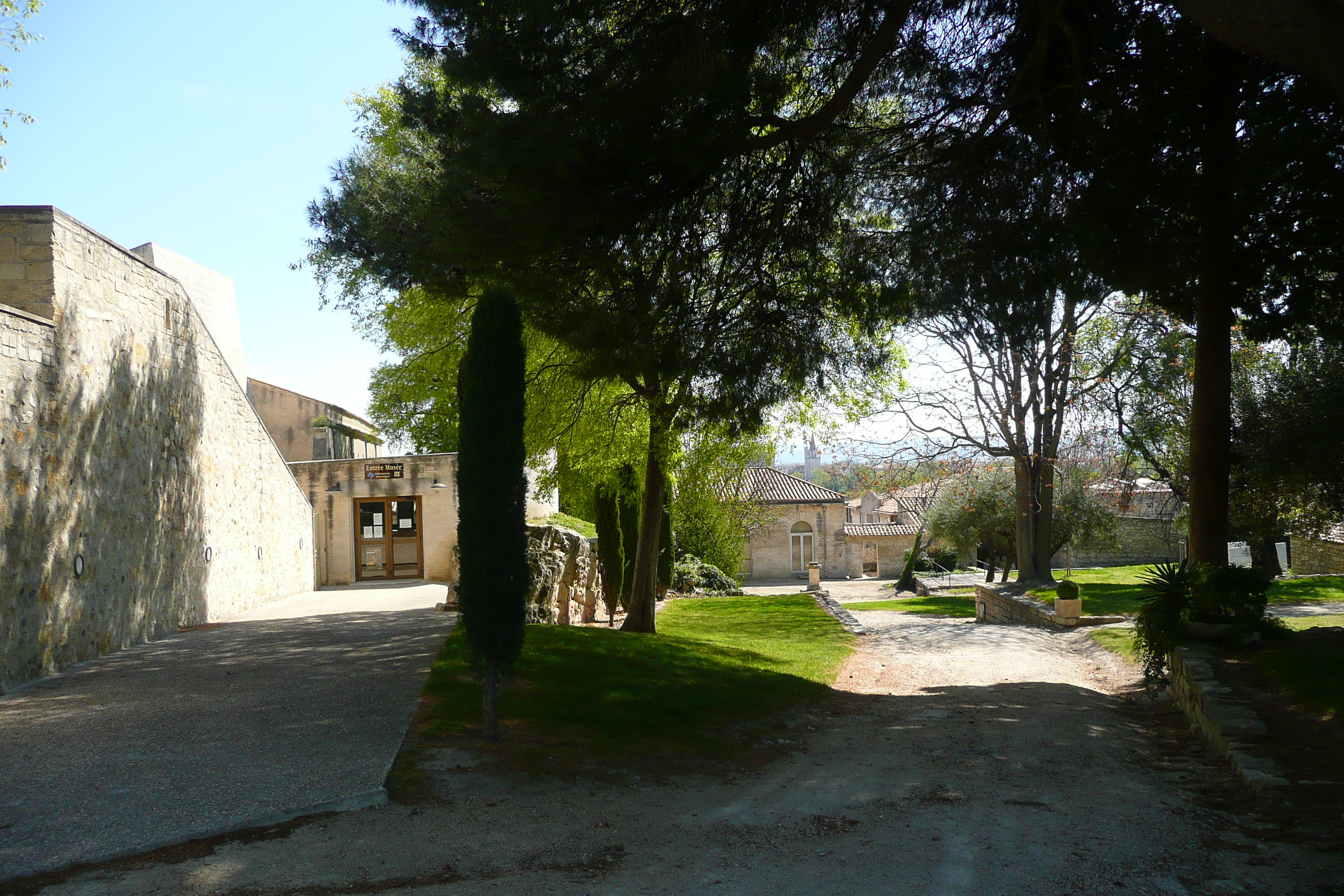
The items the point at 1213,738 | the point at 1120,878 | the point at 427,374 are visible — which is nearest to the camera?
the point at 1120,878

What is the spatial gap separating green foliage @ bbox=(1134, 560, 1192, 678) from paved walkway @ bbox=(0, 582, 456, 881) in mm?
8043

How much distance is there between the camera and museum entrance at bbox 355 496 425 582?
65.2ft

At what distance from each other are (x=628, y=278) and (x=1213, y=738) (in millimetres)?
6990

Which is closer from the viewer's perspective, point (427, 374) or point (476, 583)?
point (476, 583)

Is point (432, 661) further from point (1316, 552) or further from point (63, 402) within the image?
point (1316, 552)

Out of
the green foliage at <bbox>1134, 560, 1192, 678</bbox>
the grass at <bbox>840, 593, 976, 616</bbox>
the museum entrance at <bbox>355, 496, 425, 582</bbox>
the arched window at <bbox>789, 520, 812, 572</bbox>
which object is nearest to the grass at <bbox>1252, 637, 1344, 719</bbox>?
the green foliage at <bbox>1134, 560, 1192, 678</bbox>

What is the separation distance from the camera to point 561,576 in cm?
1455

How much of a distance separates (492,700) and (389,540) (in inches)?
574

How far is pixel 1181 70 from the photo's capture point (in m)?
8.93

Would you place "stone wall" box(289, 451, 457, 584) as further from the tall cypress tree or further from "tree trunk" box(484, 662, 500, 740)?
the tall cypress tree

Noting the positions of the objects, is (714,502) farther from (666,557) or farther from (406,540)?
(406,540)

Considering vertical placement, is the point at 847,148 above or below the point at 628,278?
above

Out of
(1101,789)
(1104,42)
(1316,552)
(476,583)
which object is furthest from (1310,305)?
(1316,552)

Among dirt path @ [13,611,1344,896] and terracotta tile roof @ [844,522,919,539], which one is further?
terracotta tile roof @ [844,522,919,539]
